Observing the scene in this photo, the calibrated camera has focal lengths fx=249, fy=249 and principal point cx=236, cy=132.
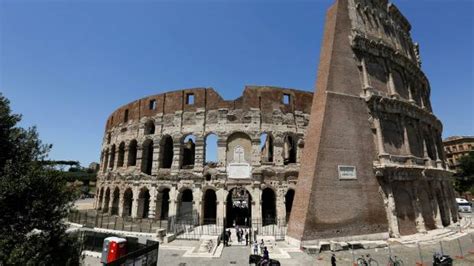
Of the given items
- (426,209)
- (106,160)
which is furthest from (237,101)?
(106,160)

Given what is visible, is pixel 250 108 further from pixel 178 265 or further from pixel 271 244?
pixel 178 265

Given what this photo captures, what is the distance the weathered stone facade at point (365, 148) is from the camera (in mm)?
16047

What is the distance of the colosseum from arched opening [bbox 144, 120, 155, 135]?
15 cm

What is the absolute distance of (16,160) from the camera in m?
9.01

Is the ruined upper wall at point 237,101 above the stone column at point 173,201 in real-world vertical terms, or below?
above

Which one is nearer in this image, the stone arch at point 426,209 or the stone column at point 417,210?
the stone column at point 417,210

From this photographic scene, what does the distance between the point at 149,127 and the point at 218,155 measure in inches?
352

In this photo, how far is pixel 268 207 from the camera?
81.3ft

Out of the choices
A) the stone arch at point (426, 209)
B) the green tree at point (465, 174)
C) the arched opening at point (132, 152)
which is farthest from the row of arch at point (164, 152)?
the green tree at point (465, 174)

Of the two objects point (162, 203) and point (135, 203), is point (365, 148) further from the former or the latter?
point (135, 203)

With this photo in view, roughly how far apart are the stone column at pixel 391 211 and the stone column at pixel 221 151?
500 inches

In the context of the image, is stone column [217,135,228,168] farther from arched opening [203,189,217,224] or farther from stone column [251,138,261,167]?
arched opening [203,189,217,224]

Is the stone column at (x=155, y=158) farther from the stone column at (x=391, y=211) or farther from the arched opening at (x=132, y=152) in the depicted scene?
the stone column at (x=391, y=211)

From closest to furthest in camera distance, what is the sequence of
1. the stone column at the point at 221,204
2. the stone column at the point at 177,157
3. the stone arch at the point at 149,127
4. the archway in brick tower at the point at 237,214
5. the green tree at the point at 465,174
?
the stone column at the point at 221,204 → the archway in brick tower at the point at 237,214 → the stone column at the point at 177,157 → the stone arch at the point at 149,127 → the green tree at the point at 465,174
